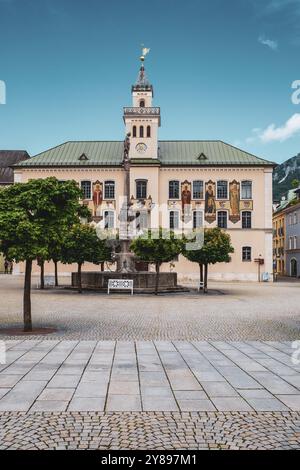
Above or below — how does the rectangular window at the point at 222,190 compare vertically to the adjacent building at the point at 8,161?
below

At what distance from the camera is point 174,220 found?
56094 millimetres

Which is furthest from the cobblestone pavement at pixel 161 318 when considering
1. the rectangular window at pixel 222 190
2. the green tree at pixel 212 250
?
the rectangular window at pixel 222 190

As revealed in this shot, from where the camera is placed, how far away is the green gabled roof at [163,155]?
Answer: 5675 cm

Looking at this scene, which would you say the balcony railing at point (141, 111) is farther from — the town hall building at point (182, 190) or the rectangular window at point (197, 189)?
the rectangular window at point (197, 189)

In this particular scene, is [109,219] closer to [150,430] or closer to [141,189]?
[141,189]

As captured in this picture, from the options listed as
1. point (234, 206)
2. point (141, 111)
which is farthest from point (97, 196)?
point (234, 206)

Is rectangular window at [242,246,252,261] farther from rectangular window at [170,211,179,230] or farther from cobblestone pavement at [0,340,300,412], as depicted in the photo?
cobblestone pavement at [0,340,300,412]

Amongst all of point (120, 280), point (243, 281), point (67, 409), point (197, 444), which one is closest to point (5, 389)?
point (67, 409)

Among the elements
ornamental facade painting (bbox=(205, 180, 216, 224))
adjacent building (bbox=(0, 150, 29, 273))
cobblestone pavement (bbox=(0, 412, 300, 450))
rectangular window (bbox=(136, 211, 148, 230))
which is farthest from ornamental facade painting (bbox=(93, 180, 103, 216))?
cobblestone pavement (bbox=(0, 412, 300, 450))

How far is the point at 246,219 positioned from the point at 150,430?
167 ft

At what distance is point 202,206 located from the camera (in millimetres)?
56094

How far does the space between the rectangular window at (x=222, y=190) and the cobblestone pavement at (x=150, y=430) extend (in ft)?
164

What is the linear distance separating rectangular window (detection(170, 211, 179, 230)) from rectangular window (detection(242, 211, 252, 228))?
299 inches

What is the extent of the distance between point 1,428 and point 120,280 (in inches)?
995
